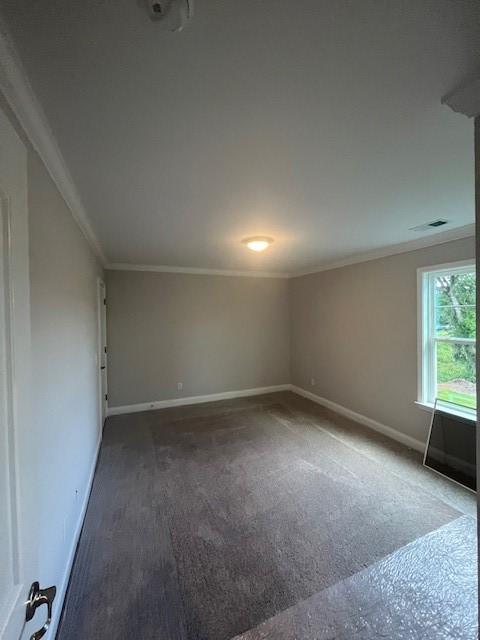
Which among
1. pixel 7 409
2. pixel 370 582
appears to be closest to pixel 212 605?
pixel 370 582

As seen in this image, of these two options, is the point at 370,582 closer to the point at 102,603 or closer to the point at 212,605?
the point at 212,605

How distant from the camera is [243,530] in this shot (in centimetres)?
190

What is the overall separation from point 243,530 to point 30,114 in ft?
8.73

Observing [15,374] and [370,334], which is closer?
[15,374]

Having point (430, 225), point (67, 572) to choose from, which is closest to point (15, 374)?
point (67, 572)

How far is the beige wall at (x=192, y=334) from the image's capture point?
4.18 metres

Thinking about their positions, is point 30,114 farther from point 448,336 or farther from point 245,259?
point 448,336

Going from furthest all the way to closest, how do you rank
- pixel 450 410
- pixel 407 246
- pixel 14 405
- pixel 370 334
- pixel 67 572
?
pixel 370 334, pixel 407 246, pixel 450 410, pixel 67 572, pixel 14 405

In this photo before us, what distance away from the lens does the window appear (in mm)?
2623

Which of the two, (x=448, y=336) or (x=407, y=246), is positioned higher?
(x=407, y=246)

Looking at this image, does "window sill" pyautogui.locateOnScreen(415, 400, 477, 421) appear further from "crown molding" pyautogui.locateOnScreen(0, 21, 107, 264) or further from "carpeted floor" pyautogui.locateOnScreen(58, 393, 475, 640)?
"crown molding" pyautogui.locateOnScreen(0, 21, 107, 264)

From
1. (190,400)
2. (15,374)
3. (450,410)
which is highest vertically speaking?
(15,374)

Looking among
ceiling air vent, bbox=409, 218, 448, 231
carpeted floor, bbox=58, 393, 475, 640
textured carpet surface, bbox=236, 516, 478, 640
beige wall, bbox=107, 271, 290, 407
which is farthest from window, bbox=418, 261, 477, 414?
beige wall, bbox=107, 271, 290, 407

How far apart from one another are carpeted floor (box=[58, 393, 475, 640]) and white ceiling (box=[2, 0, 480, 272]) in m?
2.40
